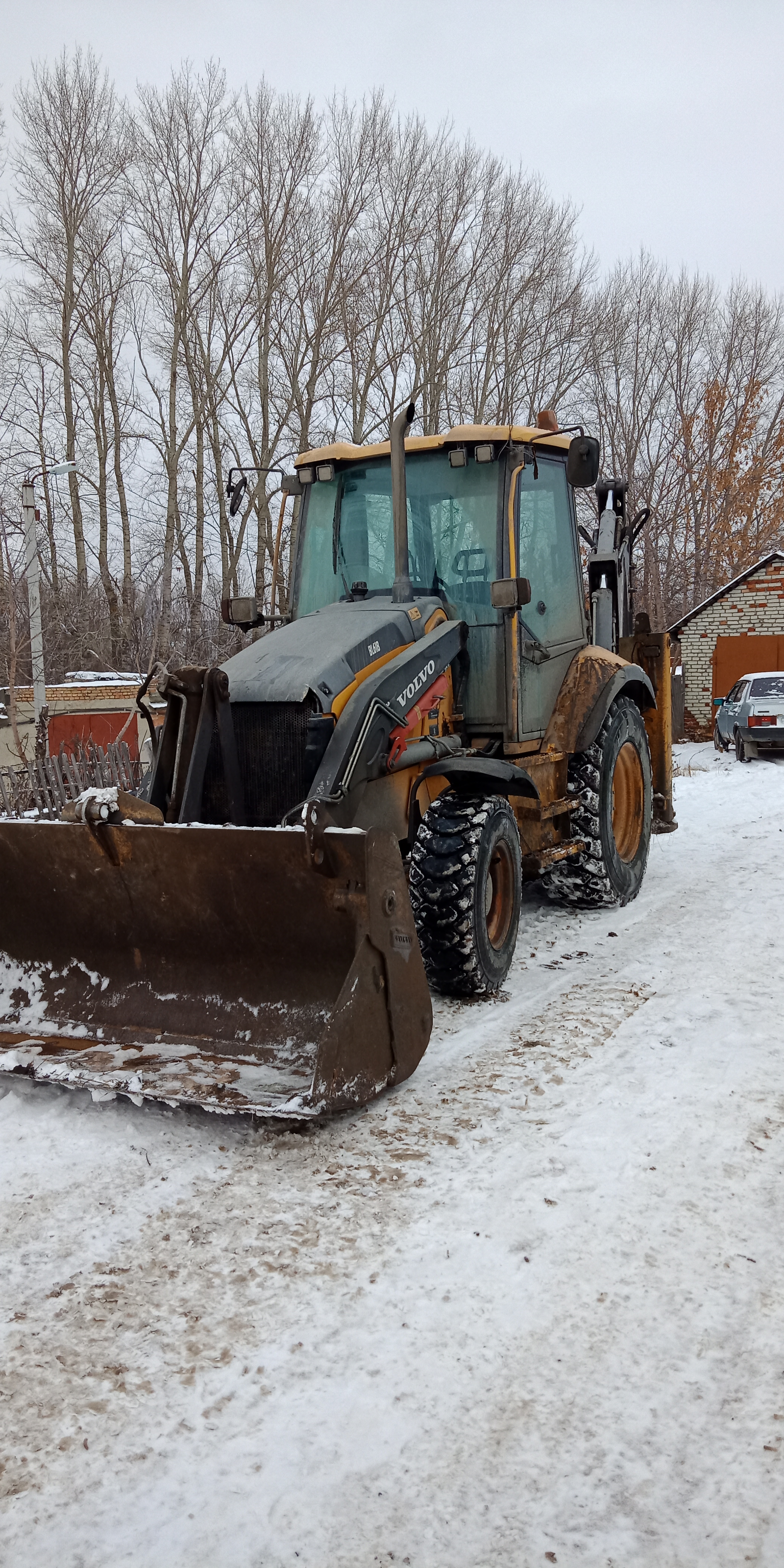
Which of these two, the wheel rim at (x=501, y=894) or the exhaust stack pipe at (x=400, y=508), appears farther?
the exhaust stack pipe at (x=400, y=508)

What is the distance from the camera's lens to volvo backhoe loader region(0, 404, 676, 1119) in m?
3.85

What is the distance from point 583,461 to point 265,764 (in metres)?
2.13

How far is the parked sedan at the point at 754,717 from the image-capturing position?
15750mm

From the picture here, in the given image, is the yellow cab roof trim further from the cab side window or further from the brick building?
the brick building

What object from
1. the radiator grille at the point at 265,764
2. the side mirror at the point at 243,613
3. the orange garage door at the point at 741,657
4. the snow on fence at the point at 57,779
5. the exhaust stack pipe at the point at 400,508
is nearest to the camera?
the radiator grille at the point at 265,764

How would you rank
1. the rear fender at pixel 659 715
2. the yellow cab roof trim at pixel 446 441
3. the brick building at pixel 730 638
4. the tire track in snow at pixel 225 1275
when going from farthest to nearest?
the brick building at pixel 730 638 < the rear fender at pixel 659 715 < the yellow cab roof trim at pixel 446 441 < the tire track in snow at pixel 225 1275

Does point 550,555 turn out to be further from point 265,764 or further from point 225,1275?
point 225,1275

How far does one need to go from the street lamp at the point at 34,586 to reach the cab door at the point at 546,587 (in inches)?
389

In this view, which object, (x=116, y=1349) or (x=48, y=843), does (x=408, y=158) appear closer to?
(x=48, y=843)

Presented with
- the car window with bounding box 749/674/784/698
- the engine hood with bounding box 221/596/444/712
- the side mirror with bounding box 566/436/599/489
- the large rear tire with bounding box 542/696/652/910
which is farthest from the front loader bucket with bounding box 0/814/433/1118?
the car window with bounding box 749/674/784/698

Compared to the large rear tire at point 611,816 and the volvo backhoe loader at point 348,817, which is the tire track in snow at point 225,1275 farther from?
the large rear tire at point 611,816

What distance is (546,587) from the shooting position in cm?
622

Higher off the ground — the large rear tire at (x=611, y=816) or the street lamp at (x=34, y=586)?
the street lamp at (x=34, y=586)

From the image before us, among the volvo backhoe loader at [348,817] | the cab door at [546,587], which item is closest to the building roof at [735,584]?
the cab door at [546,587]
